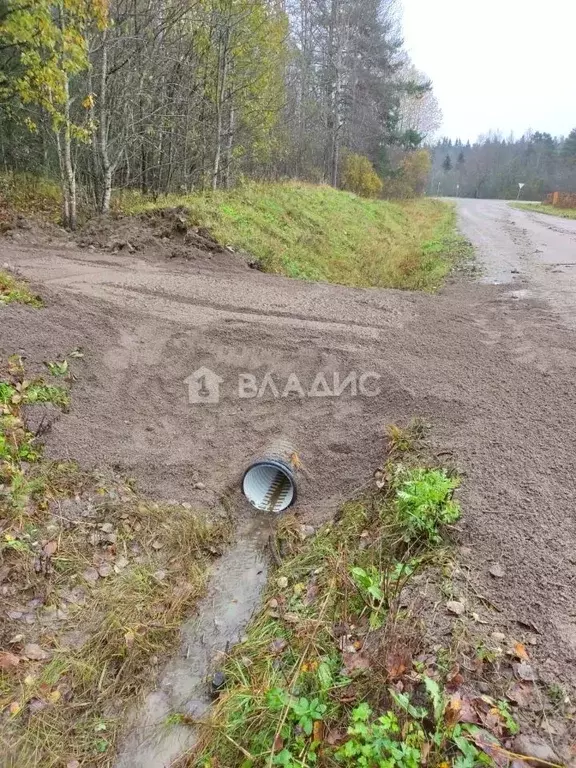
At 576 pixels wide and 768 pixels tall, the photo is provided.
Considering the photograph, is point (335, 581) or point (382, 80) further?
point (382, 80)

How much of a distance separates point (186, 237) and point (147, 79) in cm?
598

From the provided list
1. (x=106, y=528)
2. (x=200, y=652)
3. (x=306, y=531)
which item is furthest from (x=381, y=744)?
(x=106, y=528)

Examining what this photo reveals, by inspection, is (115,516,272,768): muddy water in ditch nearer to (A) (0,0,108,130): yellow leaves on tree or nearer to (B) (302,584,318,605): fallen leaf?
(B) (302,584,318,605): fallen leaf

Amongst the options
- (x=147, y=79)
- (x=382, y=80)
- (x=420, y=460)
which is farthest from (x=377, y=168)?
(x=420, y=460)

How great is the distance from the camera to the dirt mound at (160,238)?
9.55m

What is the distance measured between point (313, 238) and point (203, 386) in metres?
8.43

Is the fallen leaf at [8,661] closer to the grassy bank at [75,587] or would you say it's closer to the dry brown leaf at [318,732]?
the grassy bank at [75,587]

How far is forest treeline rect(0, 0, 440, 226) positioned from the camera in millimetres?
8812

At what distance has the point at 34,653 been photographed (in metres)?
3.48

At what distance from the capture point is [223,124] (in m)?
16.1

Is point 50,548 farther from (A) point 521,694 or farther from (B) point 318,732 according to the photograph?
(A) point 521,694

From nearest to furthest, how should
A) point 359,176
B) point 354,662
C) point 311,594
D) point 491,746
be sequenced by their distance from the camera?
point 491,746 → point 354,662 → point 311,594 → point 359,176

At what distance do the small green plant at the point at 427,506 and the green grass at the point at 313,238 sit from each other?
7.00 m

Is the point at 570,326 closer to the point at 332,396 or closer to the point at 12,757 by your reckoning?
the point at 332,396
